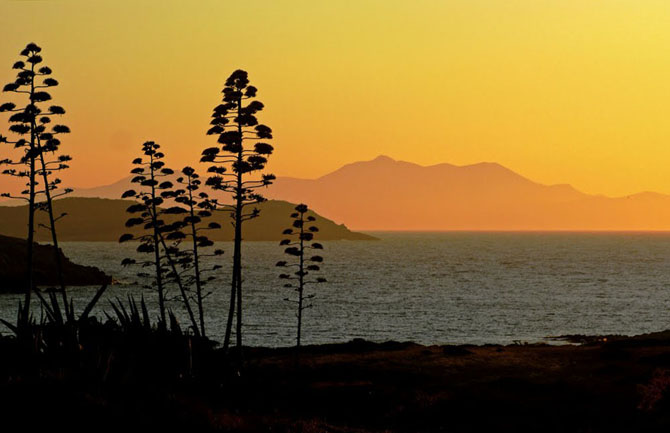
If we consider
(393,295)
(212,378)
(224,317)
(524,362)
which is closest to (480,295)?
(393,295)

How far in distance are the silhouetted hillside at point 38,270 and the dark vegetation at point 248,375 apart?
9052 centimetres

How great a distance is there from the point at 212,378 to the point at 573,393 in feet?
82.3

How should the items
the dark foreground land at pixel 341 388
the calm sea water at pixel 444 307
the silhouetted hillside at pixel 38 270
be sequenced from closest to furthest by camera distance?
the dark foreground land at pixel 341 388 < the calm sea water at pixel 444 307 < the silhouetted hillside at pixel 38 270

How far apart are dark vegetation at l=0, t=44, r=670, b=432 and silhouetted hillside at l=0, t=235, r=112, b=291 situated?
9052cm

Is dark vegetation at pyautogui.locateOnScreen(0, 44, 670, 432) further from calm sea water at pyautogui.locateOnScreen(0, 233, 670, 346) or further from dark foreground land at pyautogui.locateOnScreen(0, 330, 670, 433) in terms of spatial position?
calm sea water at pyautogui.locateOnScreen(0, 233, 670, 346)

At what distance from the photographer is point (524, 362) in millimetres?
49250

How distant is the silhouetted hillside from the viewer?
142 meters

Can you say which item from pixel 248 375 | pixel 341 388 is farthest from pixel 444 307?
pixel 248 375

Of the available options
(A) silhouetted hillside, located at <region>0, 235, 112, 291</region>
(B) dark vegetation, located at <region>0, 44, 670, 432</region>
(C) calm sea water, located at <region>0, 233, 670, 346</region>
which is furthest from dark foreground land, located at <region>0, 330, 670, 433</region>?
(A) silhouetted hillside, located at <region>0, 235, 112, 291</region>

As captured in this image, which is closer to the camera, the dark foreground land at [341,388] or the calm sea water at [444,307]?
the dark foreground land at [341,388]

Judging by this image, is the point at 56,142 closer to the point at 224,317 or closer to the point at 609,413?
the point at 609,413

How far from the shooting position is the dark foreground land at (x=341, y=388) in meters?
14.4

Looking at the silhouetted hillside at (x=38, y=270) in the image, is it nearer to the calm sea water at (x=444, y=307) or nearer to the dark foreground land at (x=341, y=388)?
the calm sea water at (x=444, y=307)

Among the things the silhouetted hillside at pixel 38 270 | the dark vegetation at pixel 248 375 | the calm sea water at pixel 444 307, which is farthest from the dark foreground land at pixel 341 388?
the silhouetted hillside at pixel 38 270
